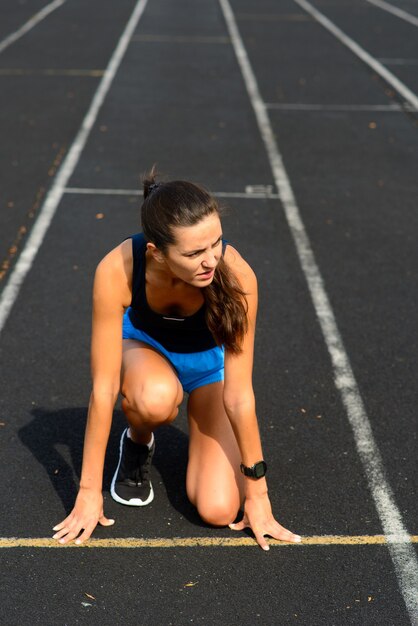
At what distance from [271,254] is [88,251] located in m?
1.50

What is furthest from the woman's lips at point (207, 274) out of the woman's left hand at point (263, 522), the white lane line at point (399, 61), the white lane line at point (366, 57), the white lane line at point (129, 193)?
the white lane line at point (399, 61)

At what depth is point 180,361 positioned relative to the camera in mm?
4375

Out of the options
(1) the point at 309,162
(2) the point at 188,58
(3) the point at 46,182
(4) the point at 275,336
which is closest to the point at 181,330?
(4) the point at 275,336

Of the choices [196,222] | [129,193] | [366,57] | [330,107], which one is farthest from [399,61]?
[196,222]

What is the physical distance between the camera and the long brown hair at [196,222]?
364 centimetres

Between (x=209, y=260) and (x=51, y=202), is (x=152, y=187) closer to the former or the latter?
(x=209, y=260)

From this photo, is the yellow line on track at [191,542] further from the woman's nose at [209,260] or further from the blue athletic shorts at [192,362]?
the woman's nose at [209,260]

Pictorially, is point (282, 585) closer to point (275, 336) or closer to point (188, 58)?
point (275, 336)

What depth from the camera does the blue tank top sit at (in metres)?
4.19

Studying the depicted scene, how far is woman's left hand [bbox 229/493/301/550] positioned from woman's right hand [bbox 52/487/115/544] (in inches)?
26.7

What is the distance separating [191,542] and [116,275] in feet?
4.11

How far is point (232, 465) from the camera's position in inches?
169

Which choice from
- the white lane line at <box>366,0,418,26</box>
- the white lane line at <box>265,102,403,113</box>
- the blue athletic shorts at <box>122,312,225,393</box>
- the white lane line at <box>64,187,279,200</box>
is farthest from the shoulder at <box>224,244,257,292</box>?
the white lane line at <box>366,0,418,26</box>

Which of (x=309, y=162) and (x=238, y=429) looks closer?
(x=238, y=429)
